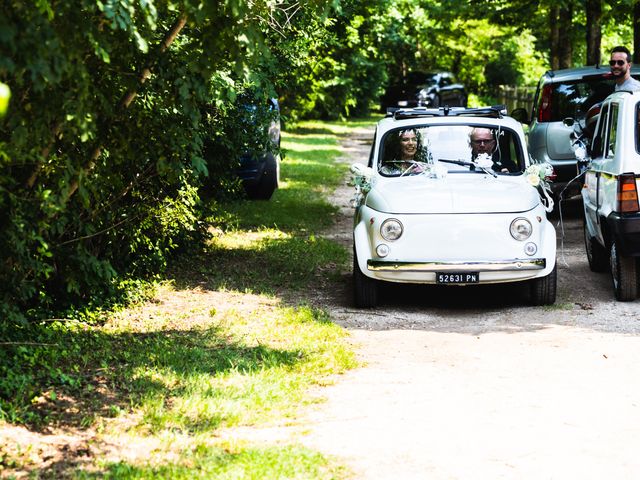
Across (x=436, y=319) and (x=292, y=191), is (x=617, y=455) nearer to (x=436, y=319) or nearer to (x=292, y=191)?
(x=436, y=319)

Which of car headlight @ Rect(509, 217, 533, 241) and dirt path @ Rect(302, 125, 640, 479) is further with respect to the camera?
car headlight @ Rect(509, 217, 533, 241)

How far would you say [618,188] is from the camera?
30.6 ft

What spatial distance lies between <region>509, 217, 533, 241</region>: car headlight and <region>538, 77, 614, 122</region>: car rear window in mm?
5755

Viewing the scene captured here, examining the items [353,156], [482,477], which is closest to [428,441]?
[482,477]

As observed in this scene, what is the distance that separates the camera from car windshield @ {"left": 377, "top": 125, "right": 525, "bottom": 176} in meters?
10.3

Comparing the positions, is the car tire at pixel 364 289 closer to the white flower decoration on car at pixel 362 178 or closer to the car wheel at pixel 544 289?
the white flower decoration on car at pixel 362 178

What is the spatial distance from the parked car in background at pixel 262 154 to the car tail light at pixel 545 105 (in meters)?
3.84

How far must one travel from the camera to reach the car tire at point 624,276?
31.2ft

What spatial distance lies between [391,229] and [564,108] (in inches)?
250

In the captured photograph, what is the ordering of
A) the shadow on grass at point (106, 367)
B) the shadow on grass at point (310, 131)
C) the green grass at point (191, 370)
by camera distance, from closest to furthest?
the green grass at point (191, 370) → the shadow on grass at point (106, 367) → the shadow on grass at point (310, 131)

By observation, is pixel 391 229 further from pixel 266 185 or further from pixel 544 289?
pixel 266 185

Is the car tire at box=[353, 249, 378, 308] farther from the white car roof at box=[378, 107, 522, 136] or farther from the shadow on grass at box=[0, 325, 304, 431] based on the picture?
the white car roof at box=[378, 107, 522, 136]

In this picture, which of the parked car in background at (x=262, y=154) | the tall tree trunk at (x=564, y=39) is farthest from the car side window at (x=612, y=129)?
the tall tree trunk at (x=564, y=39)

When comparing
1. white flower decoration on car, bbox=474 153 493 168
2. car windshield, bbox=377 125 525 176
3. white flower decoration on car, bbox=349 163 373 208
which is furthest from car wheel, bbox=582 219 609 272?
white flower decoration on car, bbox=349 163 373 208
